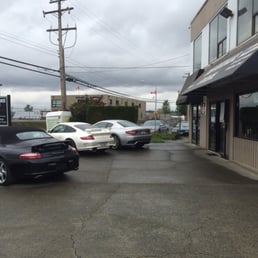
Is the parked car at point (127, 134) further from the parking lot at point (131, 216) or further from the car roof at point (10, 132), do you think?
the car roof at point (10, 132)

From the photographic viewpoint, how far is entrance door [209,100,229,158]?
1239 centimetres

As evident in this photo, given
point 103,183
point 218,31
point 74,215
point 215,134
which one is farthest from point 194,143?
point 74,215

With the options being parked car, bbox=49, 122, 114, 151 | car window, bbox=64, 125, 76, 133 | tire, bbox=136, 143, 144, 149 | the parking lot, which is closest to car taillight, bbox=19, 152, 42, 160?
the parking lot

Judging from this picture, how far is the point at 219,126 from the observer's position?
13430 millimetres

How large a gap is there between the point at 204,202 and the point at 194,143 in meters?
12.8

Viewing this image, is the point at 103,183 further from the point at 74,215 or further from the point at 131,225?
the point at 131,225

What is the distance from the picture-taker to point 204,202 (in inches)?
238

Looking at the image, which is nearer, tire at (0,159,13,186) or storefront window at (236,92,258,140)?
tire at (0,159,13,186)

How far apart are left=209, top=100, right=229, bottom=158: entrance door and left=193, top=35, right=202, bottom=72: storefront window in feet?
12.1

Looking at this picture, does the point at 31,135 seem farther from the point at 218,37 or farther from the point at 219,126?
the point at 218,37

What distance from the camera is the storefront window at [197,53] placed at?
16870 millimetres

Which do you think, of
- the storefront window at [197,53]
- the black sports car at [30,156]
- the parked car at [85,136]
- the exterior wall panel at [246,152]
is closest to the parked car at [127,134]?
the parked car at [85,136]

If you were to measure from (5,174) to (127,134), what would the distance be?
8041mm

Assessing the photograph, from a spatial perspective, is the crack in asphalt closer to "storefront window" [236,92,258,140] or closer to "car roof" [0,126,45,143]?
"car roof" [0,126,45,143]
